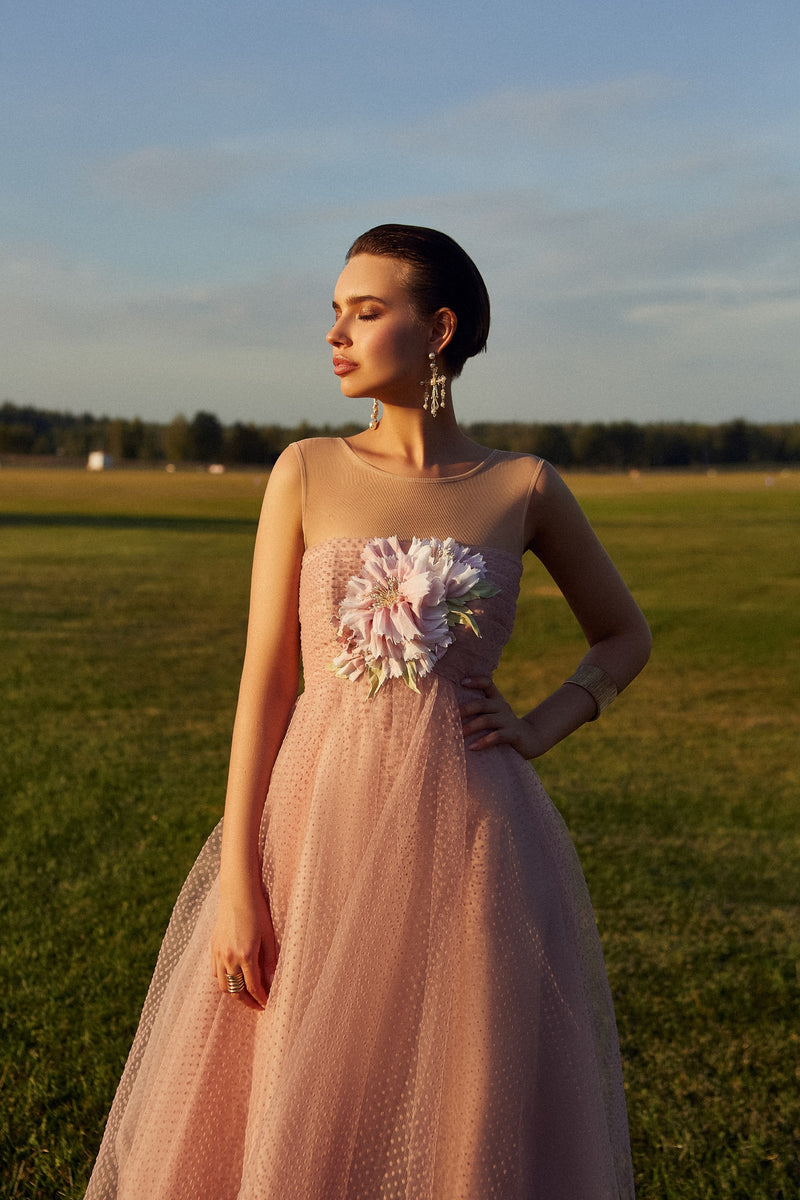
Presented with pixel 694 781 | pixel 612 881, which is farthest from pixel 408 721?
pixel 694 781

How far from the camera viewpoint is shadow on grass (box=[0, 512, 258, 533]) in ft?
135

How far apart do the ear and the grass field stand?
2833 mm

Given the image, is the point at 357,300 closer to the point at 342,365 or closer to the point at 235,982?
the point at 342,365

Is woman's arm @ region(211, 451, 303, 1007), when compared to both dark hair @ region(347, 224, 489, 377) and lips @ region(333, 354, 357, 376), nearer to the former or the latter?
lips @ region(333, 354, 357, 376)

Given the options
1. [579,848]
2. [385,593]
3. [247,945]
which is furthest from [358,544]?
[579,848]

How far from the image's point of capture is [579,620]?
2.60 m

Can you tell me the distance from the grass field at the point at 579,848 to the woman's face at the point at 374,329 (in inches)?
108

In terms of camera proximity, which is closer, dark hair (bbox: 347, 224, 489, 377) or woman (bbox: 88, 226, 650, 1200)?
woman (bbox: 88, 226, 650, 1200)

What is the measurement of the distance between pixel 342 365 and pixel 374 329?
3.9 inches

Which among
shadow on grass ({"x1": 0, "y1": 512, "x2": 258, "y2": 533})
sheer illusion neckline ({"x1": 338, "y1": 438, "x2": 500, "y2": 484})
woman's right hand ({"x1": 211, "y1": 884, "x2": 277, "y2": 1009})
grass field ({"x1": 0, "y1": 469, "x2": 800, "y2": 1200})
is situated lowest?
grass field ({"x1": 0, "y1": 469, "x2": 800, "y2": 1200})

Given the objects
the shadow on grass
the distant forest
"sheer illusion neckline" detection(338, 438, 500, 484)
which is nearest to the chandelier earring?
"sheer illusion neckline" detection(338, 438, 500, 484)

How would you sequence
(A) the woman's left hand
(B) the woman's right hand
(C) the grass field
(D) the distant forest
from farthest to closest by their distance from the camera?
(D) the distant forest → (C) the grass field → (A) the woman's left hand → (B) the woman's right hand

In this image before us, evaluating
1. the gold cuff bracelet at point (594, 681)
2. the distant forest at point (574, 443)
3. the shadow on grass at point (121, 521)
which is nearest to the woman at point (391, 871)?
the gold cuff bracelet at point (594, 681)

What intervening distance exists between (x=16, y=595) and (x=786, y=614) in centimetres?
1313
